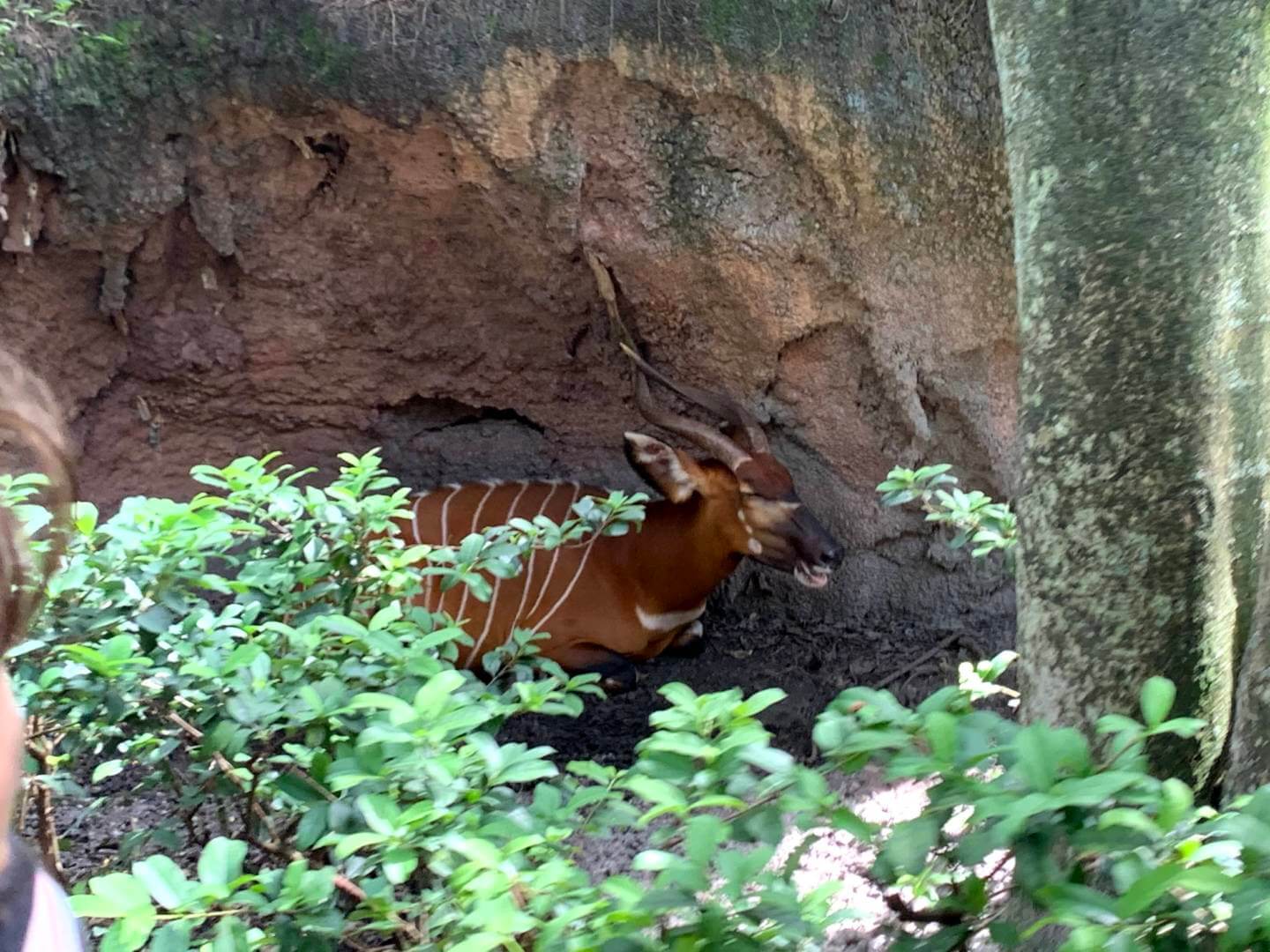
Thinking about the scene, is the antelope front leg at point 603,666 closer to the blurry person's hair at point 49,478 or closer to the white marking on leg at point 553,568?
the white marking on leg at point 553,568

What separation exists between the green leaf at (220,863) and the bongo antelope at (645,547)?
2.32m

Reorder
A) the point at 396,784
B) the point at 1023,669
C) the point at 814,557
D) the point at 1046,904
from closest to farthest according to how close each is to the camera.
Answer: the point at 1046,904, the point at 396,784, the point at 1023,669, the point at 814,557

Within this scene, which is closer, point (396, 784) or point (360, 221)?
point (396, 784)

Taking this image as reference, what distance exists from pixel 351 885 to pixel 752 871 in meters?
0.51

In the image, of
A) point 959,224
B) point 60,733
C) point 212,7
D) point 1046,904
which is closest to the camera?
point 1046,904

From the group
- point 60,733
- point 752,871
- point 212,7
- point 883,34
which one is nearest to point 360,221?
point 212,7

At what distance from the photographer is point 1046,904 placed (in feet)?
2.76

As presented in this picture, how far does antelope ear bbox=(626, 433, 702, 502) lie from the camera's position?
354 centimetres

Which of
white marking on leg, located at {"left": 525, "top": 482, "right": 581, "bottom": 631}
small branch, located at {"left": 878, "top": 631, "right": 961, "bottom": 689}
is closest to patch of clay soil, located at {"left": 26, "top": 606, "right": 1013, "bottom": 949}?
small branch, located at {"left": 878, "top": 631, "right": 961, "bottom": 689}

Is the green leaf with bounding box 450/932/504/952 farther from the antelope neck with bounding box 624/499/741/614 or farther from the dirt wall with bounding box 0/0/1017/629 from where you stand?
the antelope neck with bounding box 624/499/741/614

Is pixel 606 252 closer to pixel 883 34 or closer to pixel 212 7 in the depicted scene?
pixel 883 34

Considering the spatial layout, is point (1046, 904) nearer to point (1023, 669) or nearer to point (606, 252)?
point (1023, 669)

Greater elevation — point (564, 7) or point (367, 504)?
point (564, 7)

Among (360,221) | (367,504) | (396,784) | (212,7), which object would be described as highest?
(212,7)
